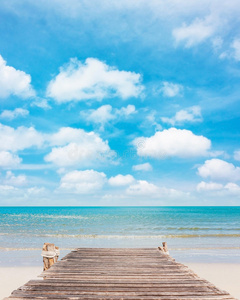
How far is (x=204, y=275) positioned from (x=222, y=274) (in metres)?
→ 1.11

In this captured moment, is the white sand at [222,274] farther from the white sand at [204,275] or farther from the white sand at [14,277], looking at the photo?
the white sand at [14,277]

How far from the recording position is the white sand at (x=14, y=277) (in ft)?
40.5

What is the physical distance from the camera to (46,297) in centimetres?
479

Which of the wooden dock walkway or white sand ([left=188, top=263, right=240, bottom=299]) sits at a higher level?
the wooden dock walkway

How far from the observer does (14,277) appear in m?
13.8

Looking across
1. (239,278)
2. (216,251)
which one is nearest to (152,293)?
(239,278)

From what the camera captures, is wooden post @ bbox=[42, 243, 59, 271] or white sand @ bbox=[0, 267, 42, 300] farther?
white sand @ bbox=[0, 267, 42, 300]

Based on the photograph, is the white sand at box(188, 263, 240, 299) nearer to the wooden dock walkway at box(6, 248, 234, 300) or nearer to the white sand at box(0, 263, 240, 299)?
→ the white sand at box(0, 263, 240, 299)

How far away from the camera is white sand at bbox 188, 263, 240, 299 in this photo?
12673 millimetres

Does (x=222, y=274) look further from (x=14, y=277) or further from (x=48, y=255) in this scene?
(x=14, y=277)

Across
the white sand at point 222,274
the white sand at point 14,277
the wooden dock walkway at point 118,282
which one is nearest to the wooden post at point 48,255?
the wooden dock walkway at point 118,282

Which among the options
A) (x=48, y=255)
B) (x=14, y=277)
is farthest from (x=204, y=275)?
(x=14, y=277)

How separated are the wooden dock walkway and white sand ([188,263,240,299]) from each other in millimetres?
6050

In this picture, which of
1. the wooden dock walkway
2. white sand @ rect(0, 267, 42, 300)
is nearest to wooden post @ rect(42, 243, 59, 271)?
the wooden dock walkway
